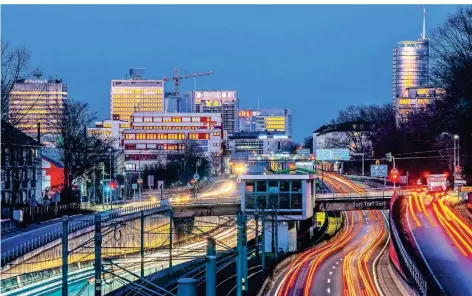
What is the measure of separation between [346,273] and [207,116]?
105m

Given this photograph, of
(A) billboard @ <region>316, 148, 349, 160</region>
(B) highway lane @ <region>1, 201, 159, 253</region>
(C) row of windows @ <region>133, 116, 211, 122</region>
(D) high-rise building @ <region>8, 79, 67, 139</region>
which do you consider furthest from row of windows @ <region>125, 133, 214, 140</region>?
(B) highway lane @ <region>1, 201, 159, 253</region>

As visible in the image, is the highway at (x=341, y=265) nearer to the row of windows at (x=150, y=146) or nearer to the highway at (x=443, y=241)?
the highway at (x=443, y=241)

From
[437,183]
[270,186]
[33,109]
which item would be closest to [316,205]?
[270,186]

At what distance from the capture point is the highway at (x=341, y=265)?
37.1 meters

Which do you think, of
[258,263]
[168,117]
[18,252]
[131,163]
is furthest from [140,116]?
[18,252]

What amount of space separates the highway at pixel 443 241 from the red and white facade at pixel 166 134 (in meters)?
79.6

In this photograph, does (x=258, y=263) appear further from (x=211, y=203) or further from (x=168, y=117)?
(x=168, y=117)

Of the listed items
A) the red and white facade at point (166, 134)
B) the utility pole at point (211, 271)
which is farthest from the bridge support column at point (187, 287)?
the red and white facade at point (166, 134)

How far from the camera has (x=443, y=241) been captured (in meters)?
40.1

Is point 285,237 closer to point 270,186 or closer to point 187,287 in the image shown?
point 270,186

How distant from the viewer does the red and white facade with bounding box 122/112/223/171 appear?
136m

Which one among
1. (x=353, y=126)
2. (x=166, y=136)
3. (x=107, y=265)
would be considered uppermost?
(x=353, y=126)

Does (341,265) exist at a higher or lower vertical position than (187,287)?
lower

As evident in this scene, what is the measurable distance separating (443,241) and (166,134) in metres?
103
